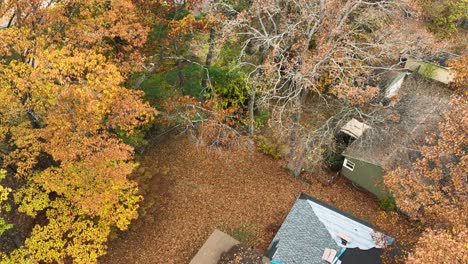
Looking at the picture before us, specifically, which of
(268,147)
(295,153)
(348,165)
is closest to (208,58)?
(268,147)

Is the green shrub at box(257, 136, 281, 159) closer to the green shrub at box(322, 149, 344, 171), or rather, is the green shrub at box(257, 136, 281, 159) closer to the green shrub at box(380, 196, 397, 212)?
the green shrub at box(322, 149, 344, 171)

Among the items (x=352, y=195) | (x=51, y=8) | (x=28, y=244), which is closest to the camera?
(x=28, y=244)

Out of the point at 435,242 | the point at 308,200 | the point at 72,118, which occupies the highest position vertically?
the point at 72,118

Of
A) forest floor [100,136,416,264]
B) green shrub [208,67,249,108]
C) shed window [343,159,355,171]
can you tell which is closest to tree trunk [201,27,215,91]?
green shrub [208,67,249,108]

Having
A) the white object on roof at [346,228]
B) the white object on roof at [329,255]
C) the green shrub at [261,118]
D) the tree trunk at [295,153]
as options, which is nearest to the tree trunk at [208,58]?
the green shrub at [261,118]

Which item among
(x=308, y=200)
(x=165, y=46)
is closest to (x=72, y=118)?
(x=165, y=46)

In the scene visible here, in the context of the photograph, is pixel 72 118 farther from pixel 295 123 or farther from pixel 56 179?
pixel 295 123

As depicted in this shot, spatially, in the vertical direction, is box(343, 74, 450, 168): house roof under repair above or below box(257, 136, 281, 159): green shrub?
above

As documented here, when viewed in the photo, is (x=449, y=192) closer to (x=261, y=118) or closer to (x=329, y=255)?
(x=329, y=255)
